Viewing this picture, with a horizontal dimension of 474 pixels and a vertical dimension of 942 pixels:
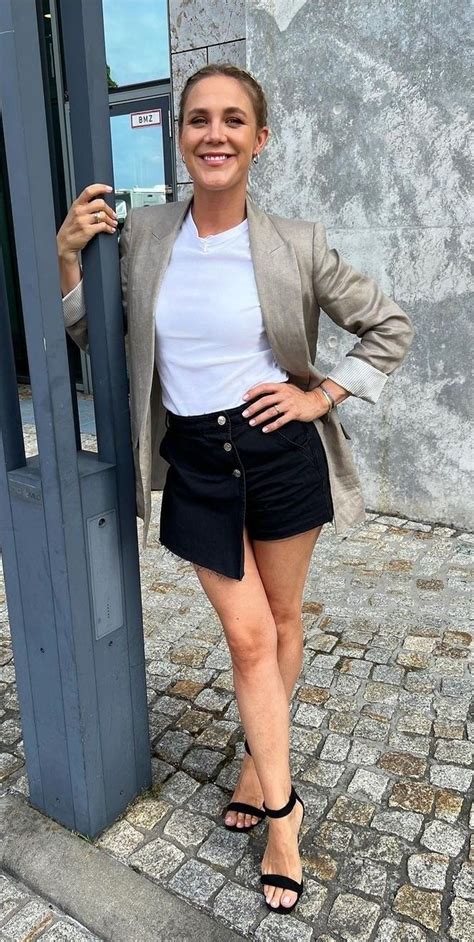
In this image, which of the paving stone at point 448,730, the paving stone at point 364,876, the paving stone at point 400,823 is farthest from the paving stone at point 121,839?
the paving stone at point 448,730

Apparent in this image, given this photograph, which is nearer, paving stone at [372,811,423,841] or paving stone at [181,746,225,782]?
paving stone at [372,811,423,841]

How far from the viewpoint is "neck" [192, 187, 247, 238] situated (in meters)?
1.97

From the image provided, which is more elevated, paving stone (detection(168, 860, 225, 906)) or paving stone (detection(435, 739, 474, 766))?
paving stone (detection(168, 860, 225, 906))

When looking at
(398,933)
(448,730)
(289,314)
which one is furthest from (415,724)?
(289,314)

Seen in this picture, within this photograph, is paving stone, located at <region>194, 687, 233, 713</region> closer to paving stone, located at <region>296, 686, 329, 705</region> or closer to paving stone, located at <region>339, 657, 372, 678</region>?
paving stone, located at <region>296, 686, 329, 705</region>

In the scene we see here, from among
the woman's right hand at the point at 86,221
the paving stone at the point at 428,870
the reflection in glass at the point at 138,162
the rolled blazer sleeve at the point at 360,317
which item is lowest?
the paving stone at the point at 428,870

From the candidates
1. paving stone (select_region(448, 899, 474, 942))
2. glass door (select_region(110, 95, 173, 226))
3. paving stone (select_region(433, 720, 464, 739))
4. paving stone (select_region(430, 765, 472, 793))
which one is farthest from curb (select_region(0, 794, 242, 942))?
glass door (select_region(110, 95, 173, 226))

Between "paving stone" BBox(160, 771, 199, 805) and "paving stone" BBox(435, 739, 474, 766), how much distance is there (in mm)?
888

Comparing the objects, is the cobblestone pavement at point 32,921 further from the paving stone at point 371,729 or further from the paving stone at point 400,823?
the paving stone at point 371,729

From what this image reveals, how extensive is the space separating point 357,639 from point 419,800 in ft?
3.68

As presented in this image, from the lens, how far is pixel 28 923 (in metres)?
2.17

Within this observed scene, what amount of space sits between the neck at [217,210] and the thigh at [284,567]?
0.85 m

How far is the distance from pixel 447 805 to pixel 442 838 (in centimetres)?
15

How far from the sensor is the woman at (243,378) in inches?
77.6
